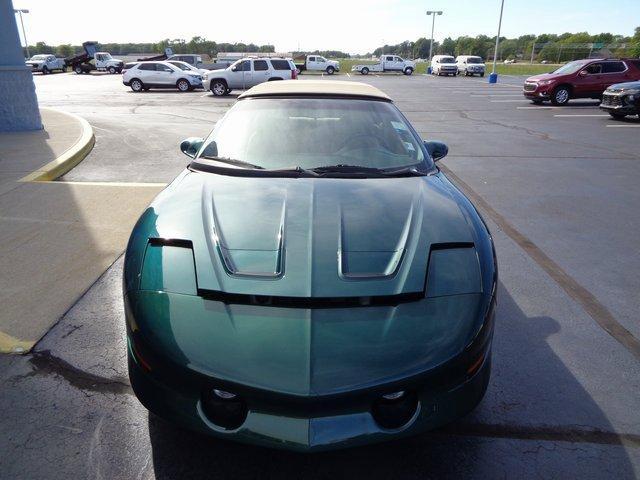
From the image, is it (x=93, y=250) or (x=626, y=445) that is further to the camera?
(x=93, y=250)

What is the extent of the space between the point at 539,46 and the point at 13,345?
7268 cm

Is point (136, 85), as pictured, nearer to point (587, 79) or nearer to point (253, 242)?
point (587, 79)

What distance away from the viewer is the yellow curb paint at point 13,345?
282cm

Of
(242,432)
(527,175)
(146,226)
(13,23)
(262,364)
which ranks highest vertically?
(13,23)

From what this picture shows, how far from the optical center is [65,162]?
24.0 ft

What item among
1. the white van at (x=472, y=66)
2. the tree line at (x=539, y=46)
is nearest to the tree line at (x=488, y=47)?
the tree line at (x=539, y=46)

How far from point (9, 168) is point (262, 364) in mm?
7260

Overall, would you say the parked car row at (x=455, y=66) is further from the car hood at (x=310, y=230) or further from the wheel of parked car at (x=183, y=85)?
the car hood at (x=310, y=230)

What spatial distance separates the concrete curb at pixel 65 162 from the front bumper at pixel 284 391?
5.83 metres

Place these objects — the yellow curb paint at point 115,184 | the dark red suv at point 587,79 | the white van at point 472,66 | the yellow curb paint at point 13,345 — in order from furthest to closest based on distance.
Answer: the white van at point 472,66 < the dark red suv at point 587,79 < the yellow curb paint at point 115,184 < the yellow curb paint at point 13,345

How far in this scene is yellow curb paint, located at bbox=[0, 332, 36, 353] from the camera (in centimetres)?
282

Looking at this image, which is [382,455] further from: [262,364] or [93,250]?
[93,250]

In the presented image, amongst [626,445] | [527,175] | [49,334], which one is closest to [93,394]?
[49,334]

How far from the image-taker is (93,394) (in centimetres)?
246
